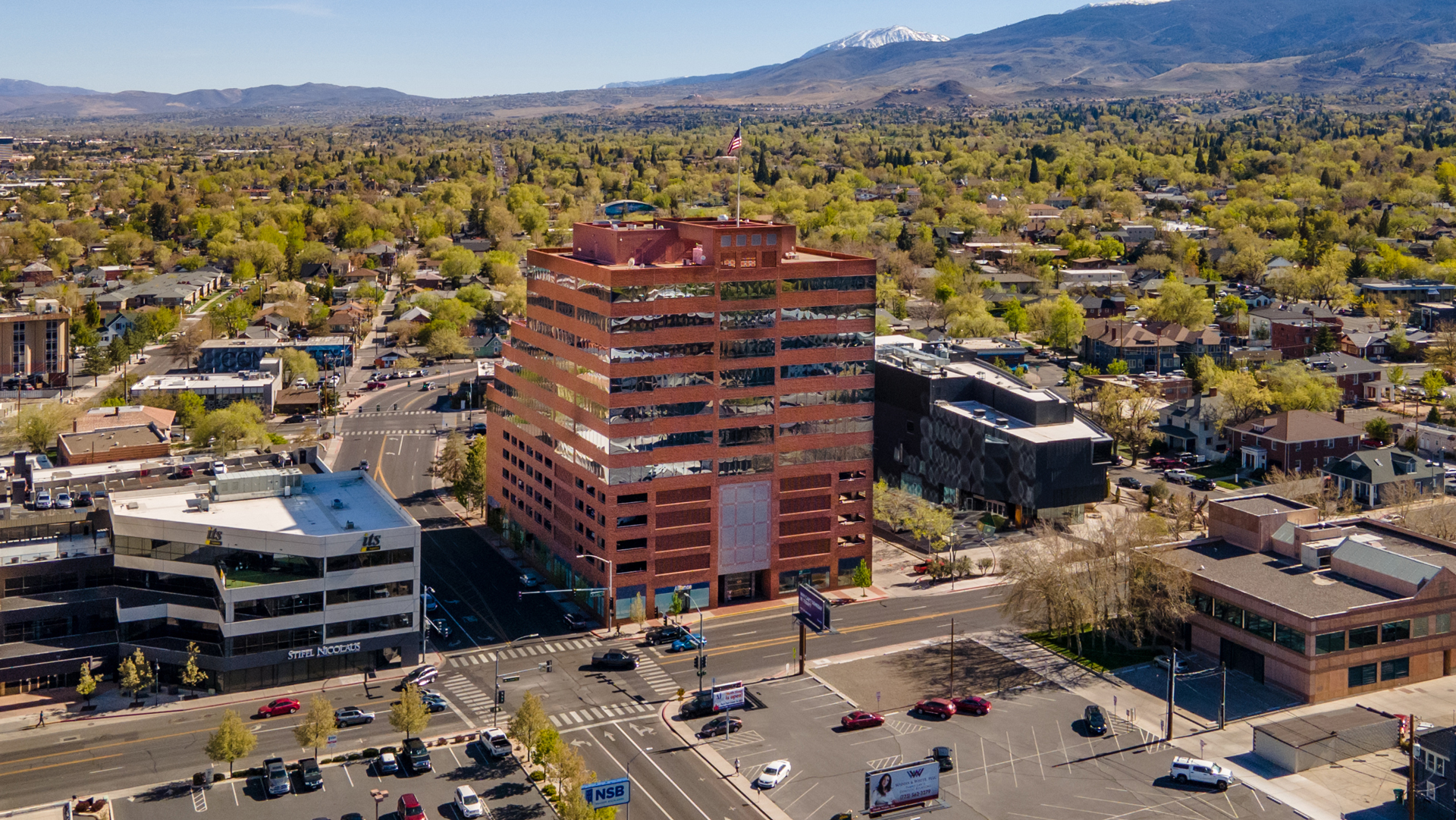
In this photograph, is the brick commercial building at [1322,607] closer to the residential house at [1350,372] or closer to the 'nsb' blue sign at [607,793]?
the 'nsb' blue sign at [607,793]

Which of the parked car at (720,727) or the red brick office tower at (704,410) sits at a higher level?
the red brick office tower at (704,410)

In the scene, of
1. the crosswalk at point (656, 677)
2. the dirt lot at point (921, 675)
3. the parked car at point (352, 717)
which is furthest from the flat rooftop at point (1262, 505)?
the parked car at point (352, 717)

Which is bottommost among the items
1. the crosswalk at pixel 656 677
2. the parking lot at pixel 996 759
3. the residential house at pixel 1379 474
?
the parking lot at pixel 996 759

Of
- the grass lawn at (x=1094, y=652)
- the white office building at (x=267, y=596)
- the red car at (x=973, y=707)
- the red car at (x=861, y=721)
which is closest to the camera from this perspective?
the red car at (x=861, y=721)

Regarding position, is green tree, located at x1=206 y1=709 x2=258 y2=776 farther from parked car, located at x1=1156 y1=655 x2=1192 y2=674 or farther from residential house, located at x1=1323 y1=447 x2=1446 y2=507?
residential house, located at x1=1323 y1=447 x2=1446 y2=507

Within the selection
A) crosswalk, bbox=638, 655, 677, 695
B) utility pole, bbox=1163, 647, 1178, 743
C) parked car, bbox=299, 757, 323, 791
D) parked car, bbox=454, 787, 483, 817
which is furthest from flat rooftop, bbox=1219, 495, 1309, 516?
parked car, bbox=299, 757, 323, 791

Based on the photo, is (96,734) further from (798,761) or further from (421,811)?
(798,761)
